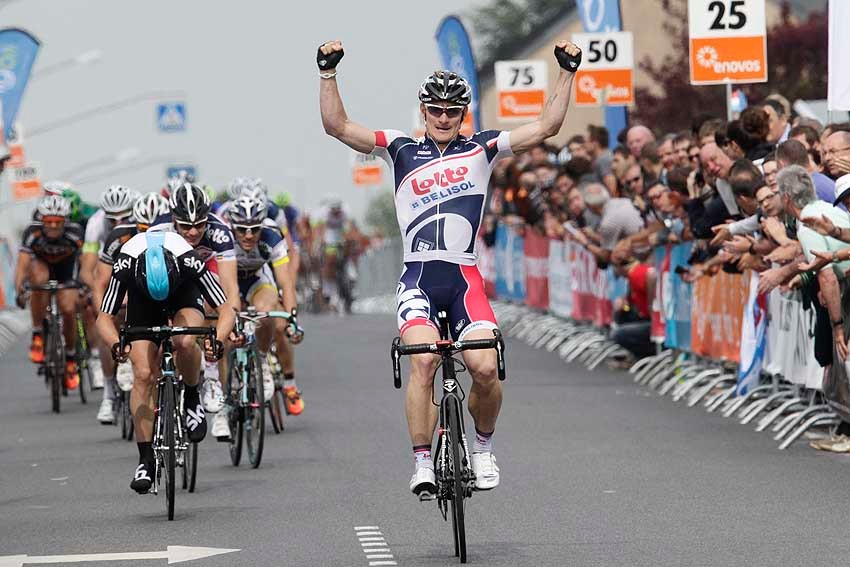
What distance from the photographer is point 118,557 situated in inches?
402

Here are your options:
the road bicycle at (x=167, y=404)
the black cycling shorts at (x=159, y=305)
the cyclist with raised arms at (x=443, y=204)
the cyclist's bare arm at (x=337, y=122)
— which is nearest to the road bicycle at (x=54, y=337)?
the black cycling shorts at (x=159, y=305)

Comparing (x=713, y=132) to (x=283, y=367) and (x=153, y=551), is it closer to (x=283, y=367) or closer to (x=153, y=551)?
(x=283, y=367)

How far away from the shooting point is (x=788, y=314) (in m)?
15.2

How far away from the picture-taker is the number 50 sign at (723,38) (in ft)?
63.1

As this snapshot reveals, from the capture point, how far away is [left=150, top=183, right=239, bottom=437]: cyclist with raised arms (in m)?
12.8

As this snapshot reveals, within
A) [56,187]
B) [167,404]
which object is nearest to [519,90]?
[56,187]

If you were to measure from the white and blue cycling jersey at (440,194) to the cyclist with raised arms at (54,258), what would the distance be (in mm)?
9549

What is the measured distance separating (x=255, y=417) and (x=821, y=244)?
402 centimetres

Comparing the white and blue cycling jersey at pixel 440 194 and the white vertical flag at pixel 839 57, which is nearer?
the white and blue cycling jersey at pixel 440 194

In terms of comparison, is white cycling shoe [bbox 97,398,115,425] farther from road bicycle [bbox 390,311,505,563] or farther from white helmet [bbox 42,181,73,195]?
road bicycle [bbox 390,311,505,563]

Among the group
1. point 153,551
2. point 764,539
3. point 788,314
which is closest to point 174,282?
point 153,551

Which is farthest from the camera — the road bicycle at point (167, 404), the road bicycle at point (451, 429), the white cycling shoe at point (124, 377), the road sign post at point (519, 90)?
the road sign post at point (519, 90)

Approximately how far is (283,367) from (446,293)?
653 cm

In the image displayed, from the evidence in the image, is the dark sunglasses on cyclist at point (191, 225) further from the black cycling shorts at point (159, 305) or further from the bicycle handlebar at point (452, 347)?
the bicycle handlebar at point (452, 347)
